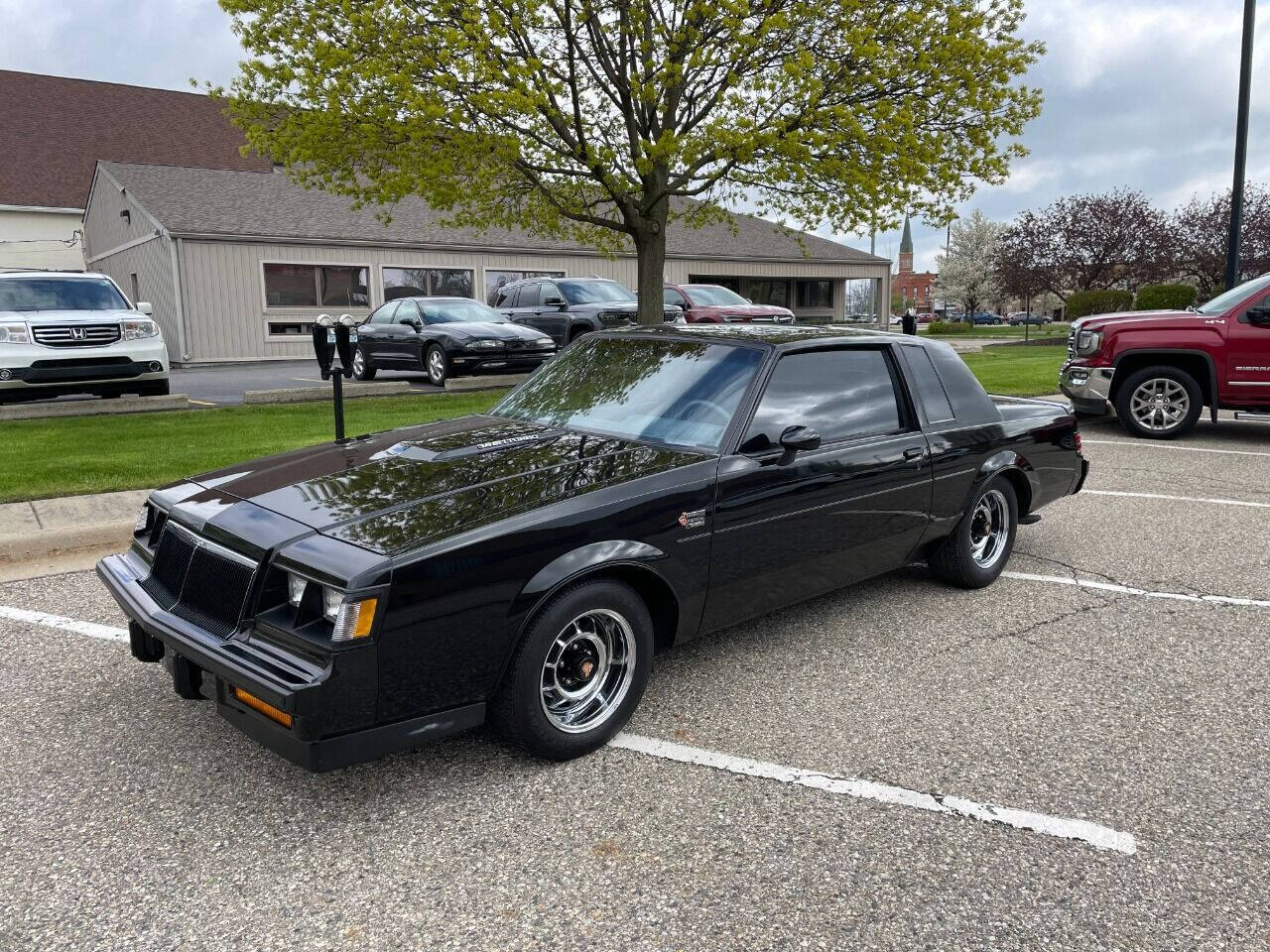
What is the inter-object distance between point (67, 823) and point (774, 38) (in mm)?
11751

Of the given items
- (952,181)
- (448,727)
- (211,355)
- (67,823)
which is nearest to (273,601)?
(448,727)

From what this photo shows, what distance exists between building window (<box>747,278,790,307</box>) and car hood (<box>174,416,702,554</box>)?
3204cm

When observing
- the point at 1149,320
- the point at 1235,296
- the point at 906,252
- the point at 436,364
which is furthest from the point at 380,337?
the point at 906,252

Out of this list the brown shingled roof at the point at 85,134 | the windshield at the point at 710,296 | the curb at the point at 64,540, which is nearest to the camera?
the curb at the point at 64,540

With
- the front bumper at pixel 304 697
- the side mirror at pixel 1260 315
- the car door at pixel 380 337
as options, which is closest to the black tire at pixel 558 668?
the front bumper at pixel 304 697

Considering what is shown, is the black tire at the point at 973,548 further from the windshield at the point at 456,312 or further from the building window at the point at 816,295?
the building window at the point at 816,295

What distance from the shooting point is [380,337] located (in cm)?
1614

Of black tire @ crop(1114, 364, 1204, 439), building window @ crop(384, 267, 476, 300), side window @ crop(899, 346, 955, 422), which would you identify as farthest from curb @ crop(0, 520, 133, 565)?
building window @ crop(384, 267, 476, 300)

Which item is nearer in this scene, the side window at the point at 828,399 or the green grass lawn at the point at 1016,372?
the side window at the point at 828,399

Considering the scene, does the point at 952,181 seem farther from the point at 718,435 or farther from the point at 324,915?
the point at 324,915

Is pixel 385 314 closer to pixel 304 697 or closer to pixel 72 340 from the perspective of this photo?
pixel 72 340

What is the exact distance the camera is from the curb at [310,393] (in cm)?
1301

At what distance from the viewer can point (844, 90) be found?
1221 centimetres

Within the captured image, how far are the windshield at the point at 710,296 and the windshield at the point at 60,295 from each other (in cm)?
1038
